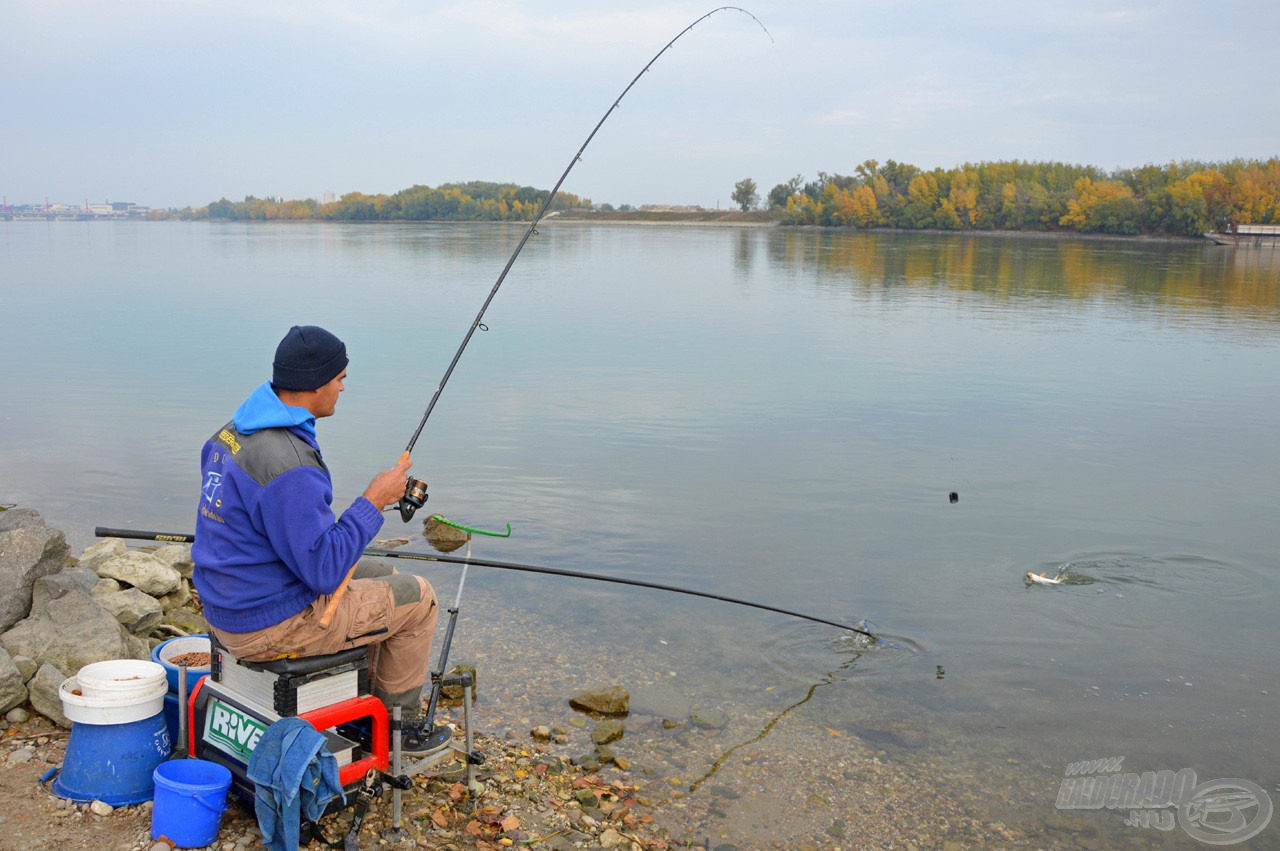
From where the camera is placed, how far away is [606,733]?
16.2 ft

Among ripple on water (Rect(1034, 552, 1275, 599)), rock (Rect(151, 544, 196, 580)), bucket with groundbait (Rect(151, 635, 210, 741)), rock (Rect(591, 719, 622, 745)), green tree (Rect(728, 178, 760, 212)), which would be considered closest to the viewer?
bucket with groundbait (Rect(151, 635, 210, 741))

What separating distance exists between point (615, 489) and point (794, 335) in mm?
12498

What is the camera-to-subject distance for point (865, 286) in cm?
3547

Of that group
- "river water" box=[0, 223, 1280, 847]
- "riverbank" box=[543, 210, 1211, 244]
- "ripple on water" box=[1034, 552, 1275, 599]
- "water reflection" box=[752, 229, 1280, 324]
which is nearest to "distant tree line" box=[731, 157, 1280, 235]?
"riverbank" box=[543, 210, 1211, 244]

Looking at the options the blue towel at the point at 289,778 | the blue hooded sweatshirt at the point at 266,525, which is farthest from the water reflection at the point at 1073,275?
the blue towel at the point at 289,778

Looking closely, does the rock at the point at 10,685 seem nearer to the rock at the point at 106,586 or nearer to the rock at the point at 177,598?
the rock at the point at 106,586

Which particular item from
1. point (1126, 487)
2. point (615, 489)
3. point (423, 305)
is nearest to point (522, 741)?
point (615, 489)

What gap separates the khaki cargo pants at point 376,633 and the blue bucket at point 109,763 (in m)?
0.53

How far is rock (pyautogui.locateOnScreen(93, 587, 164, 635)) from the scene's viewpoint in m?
4.93

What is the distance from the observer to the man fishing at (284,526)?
3.09 meters

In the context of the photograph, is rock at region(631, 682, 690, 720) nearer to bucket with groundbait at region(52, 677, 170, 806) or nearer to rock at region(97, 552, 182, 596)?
bucket with groundbait at region(52, 677, 170, 806)

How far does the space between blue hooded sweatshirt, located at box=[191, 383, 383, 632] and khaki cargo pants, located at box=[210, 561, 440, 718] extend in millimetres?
56

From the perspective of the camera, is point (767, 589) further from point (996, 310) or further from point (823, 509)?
point (996, 310)

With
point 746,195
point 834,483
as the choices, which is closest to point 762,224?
point 746,195
